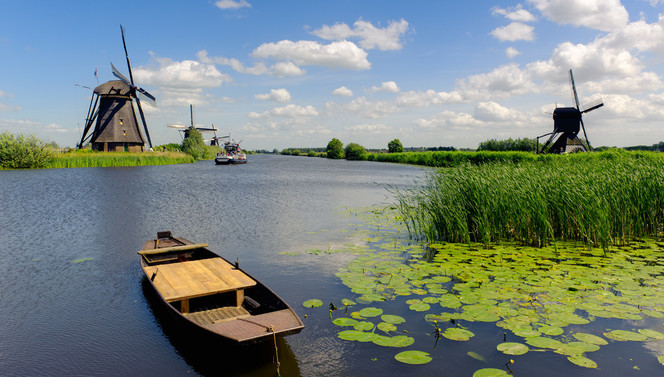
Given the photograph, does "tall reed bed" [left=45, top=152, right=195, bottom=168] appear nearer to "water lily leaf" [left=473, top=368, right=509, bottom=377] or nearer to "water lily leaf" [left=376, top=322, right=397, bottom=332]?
"water lily leaf" [left=376, top=322, right=397, bottom=332]

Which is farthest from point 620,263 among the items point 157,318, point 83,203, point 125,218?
point 83,203

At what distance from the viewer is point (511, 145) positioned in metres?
95.3

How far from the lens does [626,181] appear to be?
1053cm

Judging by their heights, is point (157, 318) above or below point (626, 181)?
below

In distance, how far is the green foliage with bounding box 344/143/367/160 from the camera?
115 meters

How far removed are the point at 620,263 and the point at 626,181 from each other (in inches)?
128

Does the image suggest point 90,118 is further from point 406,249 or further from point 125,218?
point 406,249

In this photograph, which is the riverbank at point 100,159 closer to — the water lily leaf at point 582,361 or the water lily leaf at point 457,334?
the water lily leaf at point 457,334

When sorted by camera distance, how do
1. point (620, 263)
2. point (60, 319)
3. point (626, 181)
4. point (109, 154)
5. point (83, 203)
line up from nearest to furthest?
point (60, 319)
point (620, 263)
point (626, 181)
point (83, 203)
point (109, 154)

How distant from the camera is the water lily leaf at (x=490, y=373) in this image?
4648 millimetres

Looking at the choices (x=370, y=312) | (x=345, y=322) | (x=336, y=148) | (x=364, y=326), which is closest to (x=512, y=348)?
(x=364, y=326)

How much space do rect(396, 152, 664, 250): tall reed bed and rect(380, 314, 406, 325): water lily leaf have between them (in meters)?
4.77

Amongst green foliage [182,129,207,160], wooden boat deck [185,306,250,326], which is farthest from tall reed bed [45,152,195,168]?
wooden boat deck [185,306,250,326]

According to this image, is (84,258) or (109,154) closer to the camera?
(84,258)
